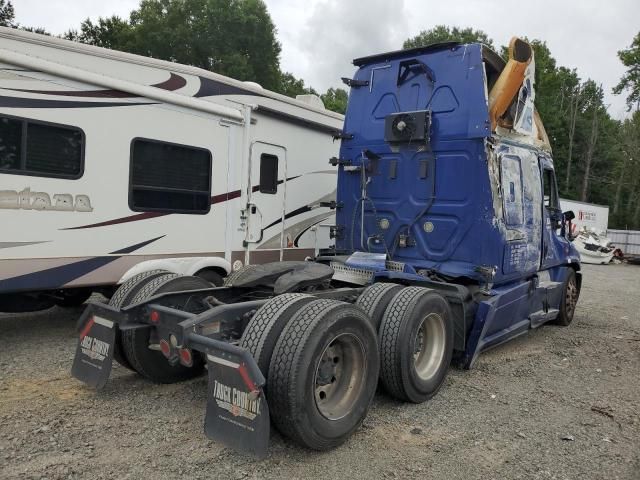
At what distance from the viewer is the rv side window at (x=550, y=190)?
6607 mm

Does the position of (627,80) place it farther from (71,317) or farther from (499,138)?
(71,317)

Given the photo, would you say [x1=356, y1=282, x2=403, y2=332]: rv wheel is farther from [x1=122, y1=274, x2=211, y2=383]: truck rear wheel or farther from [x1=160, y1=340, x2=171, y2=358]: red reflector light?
[x1=160, y1=340, x2=171, y2=358]: red reflector light

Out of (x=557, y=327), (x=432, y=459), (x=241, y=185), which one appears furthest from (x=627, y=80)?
(x=432, y=459)

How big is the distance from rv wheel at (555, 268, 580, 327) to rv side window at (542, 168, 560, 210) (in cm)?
118

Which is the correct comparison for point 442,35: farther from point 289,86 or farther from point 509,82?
point 509,82

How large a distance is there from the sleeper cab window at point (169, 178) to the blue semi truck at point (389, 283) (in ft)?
4.63

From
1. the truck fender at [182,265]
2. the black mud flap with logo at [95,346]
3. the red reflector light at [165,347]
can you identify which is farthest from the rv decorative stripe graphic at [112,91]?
the red reflector light at [165,347]

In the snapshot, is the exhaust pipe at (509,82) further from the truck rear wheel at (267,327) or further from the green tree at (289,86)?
the green tree at (289,86)

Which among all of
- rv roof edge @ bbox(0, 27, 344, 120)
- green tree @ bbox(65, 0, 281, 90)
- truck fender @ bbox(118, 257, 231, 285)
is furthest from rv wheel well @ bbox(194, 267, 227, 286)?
green tree @ bbox(65, 0, 281, 90)

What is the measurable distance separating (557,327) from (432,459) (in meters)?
4.96

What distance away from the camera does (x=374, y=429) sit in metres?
3.73

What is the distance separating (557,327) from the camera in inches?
296

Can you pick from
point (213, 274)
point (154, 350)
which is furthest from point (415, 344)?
point (213, 274)

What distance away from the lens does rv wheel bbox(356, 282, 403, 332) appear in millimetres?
4234
